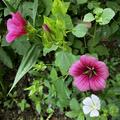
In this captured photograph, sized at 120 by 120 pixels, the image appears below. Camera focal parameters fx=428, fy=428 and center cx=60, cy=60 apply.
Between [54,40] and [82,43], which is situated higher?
[54,40]

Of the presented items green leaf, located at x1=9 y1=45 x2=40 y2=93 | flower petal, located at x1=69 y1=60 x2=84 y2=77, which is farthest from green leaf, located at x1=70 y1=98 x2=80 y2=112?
green leaf, located at x1=9 y1=45 x2=40 y2=93

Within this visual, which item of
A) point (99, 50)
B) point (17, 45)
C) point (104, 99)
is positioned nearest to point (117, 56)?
point (99, 50)

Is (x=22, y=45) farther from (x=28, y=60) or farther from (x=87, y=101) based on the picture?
(x=87, y=101)

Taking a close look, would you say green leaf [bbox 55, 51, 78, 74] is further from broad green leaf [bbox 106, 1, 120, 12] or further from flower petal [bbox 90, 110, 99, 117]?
broad green leaf [bbox 106, 1, 120, 12]

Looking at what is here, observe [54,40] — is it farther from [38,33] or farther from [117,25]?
[117,25]

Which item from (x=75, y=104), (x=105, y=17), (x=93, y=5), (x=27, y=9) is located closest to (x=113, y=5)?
(x=93, y=5)

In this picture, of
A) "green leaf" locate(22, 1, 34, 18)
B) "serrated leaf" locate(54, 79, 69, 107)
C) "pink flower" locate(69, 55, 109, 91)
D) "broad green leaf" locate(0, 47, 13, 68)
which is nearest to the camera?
"pink flower" locate(69, 55, 109, 91)
